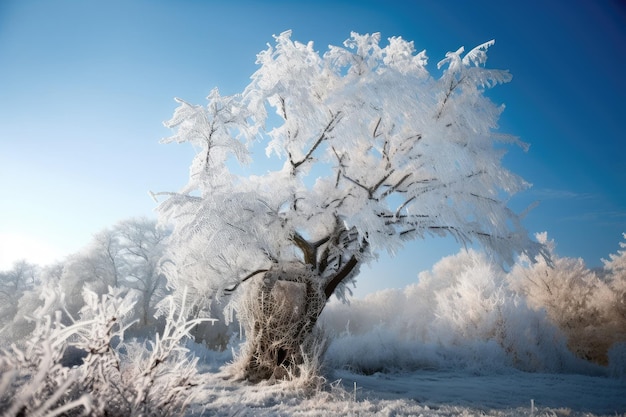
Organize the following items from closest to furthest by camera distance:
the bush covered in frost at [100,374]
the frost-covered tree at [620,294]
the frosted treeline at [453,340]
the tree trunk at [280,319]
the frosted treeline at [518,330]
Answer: the bush covered in frost at [100,374] → the frosted treeline at [453,340] → the tree trunk at [280,319] → the frosted treeline at [518,330] → the frost-covered tree at [620,294]

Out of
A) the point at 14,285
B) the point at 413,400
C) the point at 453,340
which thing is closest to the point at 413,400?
the point at 413,400

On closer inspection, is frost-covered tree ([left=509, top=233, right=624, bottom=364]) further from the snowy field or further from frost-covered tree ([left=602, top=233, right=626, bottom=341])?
the snowy field

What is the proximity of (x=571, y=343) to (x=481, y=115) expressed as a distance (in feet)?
56.1

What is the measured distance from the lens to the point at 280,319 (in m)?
6.31

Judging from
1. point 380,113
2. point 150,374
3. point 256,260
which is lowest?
point 150,374

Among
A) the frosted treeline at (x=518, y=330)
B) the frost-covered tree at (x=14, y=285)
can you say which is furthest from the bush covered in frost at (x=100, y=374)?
the frost-covered tree at (x=14, y=285)

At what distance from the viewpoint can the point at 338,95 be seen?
5281mm

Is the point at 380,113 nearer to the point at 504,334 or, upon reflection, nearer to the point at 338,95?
the point at 338,95

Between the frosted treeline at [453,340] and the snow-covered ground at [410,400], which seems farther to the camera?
the snow-covered ground at [410,400]

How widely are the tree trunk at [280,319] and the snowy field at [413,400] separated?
21.8 inches

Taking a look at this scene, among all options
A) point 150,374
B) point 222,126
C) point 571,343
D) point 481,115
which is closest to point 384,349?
point 481,115

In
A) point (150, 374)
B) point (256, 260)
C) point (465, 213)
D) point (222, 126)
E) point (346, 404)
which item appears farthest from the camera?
point (256, 260)

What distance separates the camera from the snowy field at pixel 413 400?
4.17 m

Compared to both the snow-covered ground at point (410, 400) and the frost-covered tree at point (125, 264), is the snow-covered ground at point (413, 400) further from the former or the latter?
the frost-covered tree at point (125, 264)
